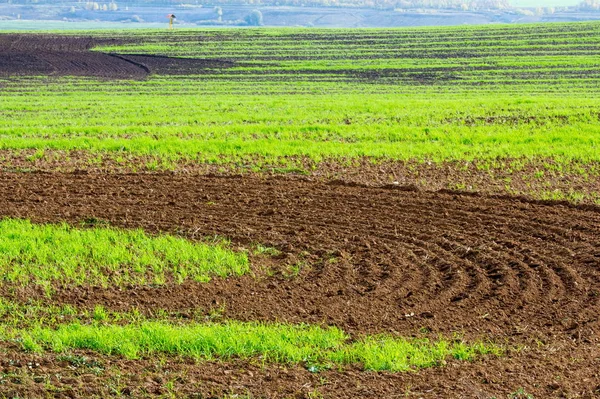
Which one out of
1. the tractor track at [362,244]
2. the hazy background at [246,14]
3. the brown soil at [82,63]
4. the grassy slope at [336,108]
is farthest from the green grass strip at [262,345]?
the hazy background at [246,14]

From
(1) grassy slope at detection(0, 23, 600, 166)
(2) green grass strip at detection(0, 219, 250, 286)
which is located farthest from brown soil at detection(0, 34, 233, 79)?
(2) green grass strip at detection(0, 219, 250, 286)

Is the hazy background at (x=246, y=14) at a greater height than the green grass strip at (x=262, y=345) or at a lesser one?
greater

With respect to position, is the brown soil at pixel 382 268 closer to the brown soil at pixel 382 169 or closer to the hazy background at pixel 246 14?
the brown soil at pixel 382 169

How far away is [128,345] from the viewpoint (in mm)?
7859

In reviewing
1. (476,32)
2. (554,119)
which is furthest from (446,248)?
(476,32)

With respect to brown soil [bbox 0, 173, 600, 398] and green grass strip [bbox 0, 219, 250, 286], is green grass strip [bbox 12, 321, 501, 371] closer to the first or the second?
brown soil [bbox 0, 173, 600, 398]

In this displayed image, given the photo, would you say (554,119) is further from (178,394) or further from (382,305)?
(178,394)

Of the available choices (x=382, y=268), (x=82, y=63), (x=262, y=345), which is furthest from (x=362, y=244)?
(x=82, y=63)

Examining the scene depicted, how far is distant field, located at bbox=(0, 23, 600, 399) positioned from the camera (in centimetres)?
747

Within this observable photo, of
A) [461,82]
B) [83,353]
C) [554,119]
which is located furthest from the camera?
[461,82]

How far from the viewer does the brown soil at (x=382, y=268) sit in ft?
24.1

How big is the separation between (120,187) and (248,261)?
4.56 meters

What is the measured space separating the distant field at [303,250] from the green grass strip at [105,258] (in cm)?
4

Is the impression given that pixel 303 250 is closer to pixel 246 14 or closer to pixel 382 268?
pixel 382 268
